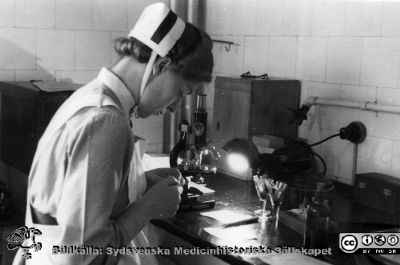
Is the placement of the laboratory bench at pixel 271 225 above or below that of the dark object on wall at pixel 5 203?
above

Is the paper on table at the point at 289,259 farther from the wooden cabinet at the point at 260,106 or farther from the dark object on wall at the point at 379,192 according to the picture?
the wooden cabinet at the point at 260,106

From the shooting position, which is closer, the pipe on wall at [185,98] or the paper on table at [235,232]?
the paper on table at [235,232]

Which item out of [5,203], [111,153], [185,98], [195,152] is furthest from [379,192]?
[5,203]

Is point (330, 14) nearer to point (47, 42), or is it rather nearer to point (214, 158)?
point (214, 158)

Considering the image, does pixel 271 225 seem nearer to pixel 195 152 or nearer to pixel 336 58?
pixel 195 152

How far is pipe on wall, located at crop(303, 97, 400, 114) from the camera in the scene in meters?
2.46

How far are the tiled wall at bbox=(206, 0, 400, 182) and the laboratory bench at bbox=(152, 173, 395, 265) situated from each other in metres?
0.27

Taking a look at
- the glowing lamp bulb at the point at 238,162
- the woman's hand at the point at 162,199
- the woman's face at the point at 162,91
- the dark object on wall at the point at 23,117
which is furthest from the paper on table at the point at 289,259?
the dark object on wall at the point at 23,117

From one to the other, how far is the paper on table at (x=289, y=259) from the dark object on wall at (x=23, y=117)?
1.74 metres

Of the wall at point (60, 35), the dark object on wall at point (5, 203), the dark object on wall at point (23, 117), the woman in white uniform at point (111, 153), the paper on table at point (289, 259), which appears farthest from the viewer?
the wall at point (60, 35)

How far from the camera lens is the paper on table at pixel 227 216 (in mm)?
2174

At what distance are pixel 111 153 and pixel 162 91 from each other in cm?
32

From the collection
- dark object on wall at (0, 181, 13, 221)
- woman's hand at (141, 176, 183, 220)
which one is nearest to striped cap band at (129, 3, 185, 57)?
woman's hand at (141, 176, 183, 220)

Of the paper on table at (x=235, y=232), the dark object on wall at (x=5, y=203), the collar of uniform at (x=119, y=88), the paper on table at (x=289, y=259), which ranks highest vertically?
the collar of uniform at (x=119, y=88)
